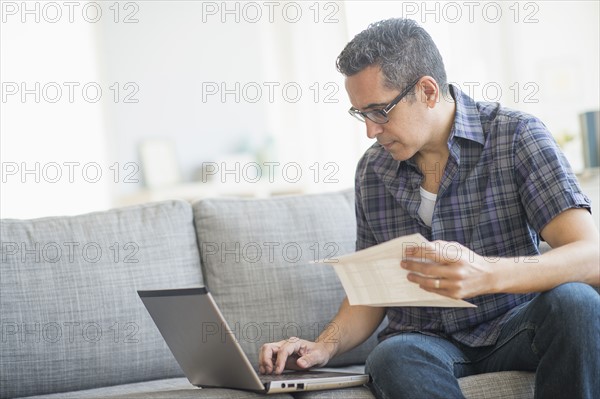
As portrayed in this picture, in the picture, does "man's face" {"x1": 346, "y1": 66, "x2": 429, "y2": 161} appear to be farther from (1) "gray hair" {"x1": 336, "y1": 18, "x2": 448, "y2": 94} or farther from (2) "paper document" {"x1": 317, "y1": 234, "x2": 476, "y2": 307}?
(2) "paper document" {"x1": 317, "y1": 234, "x2": 476, "y2": 307}

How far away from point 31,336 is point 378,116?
38.7 inches

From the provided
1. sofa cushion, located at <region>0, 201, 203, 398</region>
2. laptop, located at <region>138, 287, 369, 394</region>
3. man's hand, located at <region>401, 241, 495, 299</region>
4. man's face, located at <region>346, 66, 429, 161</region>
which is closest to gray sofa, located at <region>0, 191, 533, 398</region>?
sofa cushion, located at <region>0, 201, 203, 398</region>

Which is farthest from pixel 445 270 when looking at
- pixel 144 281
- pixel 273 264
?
pixel 144 281

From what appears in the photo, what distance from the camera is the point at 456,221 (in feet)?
5.66

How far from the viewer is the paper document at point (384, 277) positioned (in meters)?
1.36

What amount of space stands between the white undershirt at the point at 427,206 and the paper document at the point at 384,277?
0.32 m

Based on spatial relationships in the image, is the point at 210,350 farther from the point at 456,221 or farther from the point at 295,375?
the point at 456,221

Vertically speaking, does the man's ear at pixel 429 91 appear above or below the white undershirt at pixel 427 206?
above

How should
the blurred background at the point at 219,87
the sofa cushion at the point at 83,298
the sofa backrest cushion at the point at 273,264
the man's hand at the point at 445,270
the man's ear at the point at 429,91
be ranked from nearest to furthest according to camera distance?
the man's hand at the point at 445,270 → the man's ear at the point at 429,91 → the sofa cushion at the point at 83,298 → the sofa backrest cushion at the point at 273,264 → the blurred background at the point at 219,87

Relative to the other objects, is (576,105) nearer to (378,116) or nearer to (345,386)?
(378,116)

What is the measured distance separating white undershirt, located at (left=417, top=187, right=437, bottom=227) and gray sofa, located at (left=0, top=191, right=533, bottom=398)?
1.27 ft

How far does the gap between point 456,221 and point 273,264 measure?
1.81 ft

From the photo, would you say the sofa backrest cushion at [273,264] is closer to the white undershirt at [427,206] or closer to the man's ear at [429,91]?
the white undershirt at [427,206]

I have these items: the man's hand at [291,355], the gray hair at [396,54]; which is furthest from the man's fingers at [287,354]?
the gray hair at [396,54]
